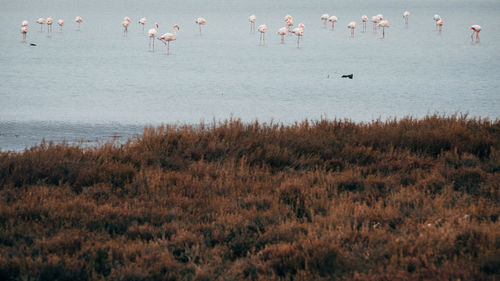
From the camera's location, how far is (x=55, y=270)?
518 centimetres

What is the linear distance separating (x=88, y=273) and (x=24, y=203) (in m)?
2.07

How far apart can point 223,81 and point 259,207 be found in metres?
15.7

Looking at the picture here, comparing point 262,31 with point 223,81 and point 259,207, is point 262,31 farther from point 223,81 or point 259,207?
point 259,207

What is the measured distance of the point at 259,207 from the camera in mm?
6949

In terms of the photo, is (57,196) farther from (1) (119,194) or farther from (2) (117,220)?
(2) (117,220)

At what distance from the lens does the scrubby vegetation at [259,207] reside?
5.30 m

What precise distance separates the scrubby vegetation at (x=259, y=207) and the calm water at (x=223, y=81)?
357 cm

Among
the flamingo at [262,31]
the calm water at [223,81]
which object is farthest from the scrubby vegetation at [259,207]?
the flamingo at [262,31]

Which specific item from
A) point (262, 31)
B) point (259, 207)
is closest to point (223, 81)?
point (262, 31)

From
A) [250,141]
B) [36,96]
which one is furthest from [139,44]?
[250,141]

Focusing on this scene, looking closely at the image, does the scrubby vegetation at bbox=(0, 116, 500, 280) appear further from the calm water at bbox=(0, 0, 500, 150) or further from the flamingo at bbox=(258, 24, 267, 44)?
the flamingo at bbox=(258, 24, 267, 44)

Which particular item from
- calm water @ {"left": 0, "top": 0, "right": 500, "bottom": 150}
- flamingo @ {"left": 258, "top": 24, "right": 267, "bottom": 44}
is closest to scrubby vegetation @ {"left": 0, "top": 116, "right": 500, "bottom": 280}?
calm water @ {"left": 0, "top": 0, "right": 500, "bottom": 150}

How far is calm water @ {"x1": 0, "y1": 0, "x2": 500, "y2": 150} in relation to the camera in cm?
1545

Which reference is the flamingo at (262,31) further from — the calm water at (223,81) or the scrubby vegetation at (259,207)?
the scrubby vegetation at (259,207)
